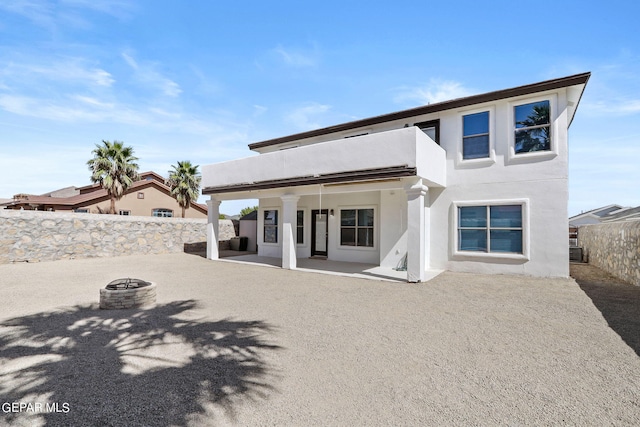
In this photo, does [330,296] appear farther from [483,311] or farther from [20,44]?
[20,44]

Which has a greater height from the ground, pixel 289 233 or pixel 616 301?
pixel 289 233

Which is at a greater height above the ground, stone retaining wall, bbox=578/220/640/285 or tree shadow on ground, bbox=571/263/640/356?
stone retaining wall, bbox=578/220/640/285

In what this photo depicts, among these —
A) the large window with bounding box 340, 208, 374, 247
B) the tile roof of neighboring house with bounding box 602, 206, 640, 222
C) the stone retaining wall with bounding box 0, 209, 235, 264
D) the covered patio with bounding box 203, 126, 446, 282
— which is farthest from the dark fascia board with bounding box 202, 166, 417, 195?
the tile roof of neighboring house with bounding box 602, 206, 640, 222

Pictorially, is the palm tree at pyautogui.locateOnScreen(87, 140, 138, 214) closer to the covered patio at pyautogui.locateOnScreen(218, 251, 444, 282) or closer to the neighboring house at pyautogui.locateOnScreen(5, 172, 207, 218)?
the neighboring house at pyautogui.locateOnScreen(5, 172, 207, 218)

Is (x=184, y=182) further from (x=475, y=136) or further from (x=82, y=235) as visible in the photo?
(x=475, y=136)

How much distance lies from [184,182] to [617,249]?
30371 mm

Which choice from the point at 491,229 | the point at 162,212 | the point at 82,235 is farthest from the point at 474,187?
the point at 162,212

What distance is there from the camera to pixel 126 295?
6492 mm

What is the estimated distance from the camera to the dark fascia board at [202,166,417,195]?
360 inches

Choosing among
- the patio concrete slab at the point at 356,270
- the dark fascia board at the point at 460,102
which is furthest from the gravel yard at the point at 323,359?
the dark fascia board at the point at 460,102

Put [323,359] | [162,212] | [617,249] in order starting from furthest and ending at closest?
[162,212]
[617,249]
[323,359]

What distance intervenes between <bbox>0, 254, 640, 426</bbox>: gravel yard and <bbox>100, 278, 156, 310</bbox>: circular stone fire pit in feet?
1.11

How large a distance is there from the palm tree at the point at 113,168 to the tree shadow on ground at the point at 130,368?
2211 centimetres

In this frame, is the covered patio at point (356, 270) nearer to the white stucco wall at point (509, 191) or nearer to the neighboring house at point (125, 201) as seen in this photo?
the white stucco wall at point (509, 191)
